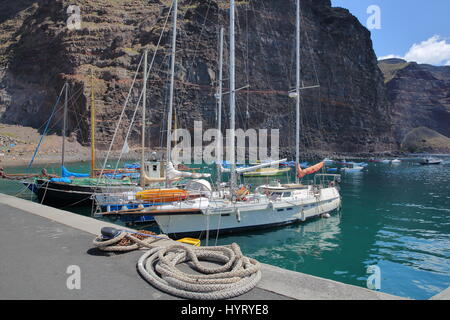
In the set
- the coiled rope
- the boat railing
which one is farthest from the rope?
the boat railing

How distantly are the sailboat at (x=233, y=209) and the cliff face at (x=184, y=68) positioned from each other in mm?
71529

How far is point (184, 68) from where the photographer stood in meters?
98.1

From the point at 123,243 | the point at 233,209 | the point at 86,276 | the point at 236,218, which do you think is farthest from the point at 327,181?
the point at 86,276

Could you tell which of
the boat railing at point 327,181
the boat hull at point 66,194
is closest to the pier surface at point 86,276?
the boat hull at point 66,194

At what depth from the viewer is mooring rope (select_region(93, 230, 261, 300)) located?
5219 mm

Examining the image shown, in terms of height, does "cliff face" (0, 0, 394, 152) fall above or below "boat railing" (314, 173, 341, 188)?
above

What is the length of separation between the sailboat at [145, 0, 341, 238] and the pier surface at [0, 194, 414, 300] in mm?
7188

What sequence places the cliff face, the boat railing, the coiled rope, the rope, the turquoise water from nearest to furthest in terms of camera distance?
the rope
the coiled rope
the turquoise water
the boat railing
the cliff face

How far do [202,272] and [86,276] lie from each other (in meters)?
2.17

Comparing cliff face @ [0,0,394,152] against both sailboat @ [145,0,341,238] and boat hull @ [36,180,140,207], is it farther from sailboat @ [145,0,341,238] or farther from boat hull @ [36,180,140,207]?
sailboat @ [145,0,341,238]

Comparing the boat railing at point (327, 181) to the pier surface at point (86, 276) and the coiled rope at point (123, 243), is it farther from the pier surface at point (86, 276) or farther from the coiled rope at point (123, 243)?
the pier surface at point (86, 276)

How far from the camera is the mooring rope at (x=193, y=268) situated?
5219 millimetres

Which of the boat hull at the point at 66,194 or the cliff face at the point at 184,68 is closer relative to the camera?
the boat hull at the point at 66,194

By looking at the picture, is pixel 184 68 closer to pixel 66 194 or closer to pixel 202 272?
pixel 66 194
